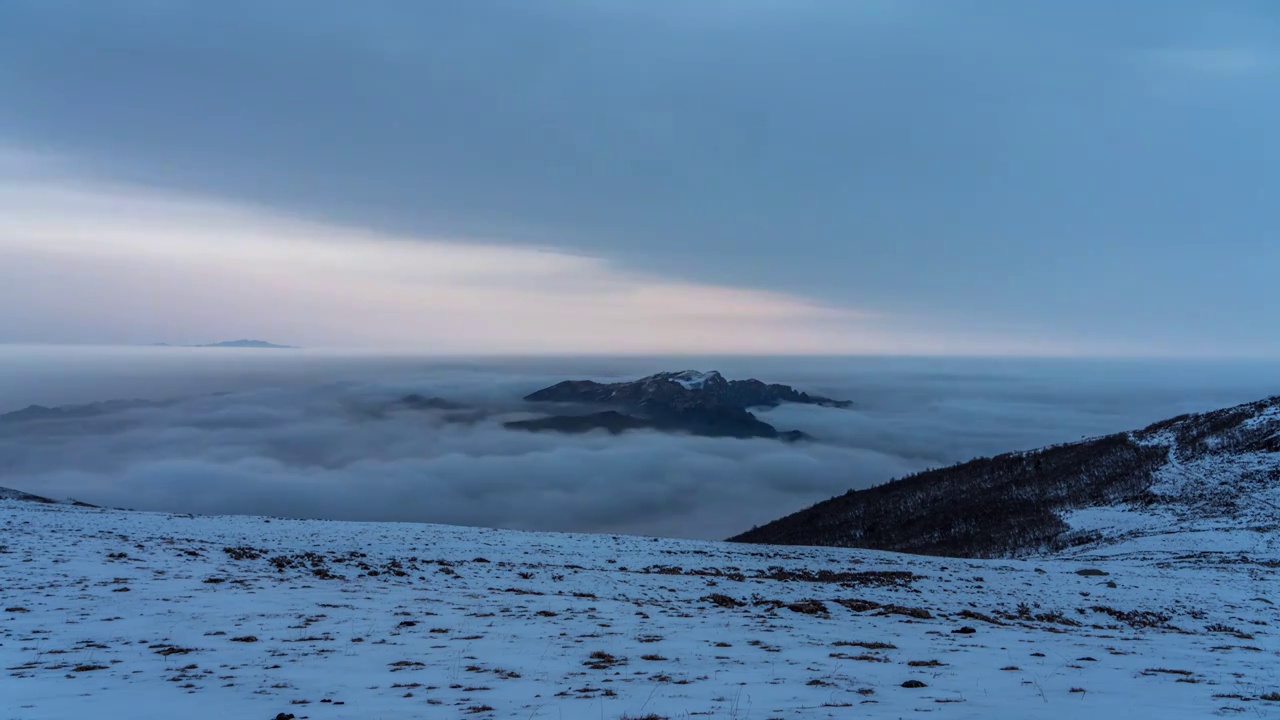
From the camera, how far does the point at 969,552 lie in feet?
123

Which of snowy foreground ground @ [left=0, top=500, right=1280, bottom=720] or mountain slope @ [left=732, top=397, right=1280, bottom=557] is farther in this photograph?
mountain slope @ [left=732, top=397, right=1280, bottom=557]

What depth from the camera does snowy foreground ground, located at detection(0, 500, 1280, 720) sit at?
8.21 metres

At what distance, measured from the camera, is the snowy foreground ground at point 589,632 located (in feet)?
26.9

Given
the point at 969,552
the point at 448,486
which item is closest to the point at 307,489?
the point at 448,486

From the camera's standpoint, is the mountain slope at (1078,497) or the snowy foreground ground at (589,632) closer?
the snowy foreground ground at (589,632)

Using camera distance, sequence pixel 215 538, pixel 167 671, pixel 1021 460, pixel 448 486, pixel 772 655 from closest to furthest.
Answer: pixel 167 671
pixel 772 655
pixel 215 538
pixel 1021 460
pixel 448 486

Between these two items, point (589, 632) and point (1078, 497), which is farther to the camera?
point (1078, 497)

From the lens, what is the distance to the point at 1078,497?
137ft

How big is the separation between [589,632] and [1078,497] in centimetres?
4148

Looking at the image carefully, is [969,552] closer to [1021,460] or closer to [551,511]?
[1021,460]

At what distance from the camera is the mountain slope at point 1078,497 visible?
34.1 m

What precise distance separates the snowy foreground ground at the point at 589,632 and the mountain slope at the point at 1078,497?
8.94 m

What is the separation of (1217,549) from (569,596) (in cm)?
2806

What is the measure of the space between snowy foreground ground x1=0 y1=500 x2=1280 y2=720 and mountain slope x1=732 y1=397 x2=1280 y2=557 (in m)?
8.94
